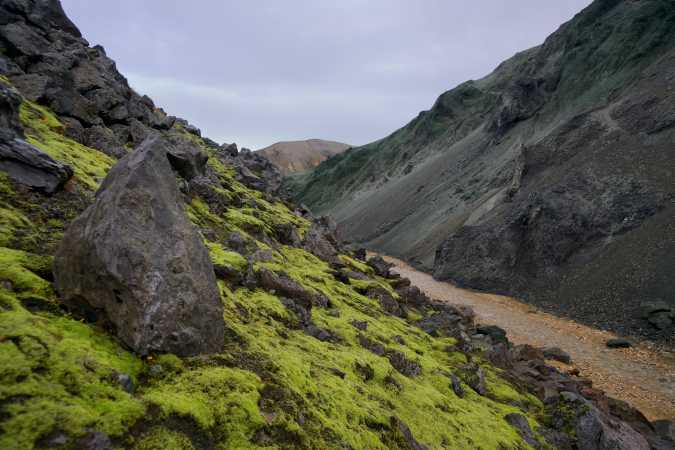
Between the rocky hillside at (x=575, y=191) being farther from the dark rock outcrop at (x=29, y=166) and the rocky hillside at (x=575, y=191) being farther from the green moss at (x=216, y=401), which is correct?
the dark rock outcrop at (x=29, y=166)

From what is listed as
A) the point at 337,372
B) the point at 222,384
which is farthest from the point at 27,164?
the point at 337,372

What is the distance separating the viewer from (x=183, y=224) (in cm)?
848

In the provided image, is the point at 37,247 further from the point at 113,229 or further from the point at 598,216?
the point at 598,216

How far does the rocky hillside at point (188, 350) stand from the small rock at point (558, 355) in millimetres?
6304

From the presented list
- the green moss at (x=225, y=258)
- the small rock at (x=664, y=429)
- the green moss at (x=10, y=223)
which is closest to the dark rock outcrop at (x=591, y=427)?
the small rock at (x=664, y=429)

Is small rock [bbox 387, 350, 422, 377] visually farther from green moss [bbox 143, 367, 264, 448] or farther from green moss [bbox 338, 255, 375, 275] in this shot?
green moss [bbox 338, 255, 375, 275]

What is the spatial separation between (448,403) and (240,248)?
9.24 metres

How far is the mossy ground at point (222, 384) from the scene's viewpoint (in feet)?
18.2

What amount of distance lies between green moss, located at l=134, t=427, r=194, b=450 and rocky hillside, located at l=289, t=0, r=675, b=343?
98.3 feet

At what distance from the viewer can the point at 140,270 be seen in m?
7.24

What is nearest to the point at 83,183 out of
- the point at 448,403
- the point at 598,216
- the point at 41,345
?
the point at 41,345

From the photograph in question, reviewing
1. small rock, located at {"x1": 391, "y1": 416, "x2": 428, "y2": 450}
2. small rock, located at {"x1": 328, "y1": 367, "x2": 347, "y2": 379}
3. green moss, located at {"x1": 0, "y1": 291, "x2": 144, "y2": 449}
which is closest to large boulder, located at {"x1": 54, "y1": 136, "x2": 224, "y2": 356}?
green moss, located at {"x1": 0, "y1": 291, "x2": 144, "y2": 449}

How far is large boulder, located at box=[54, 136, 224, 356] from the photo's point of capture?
7098 mm

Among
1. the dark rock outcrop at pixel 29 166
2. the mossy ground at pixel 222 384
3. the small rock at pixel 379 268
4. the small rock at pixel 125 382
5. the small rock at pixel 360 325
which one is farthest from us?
the small rock at pixel 379 268
